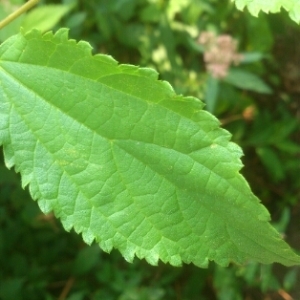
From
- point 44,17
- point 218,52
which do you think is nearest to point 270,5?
point 44,17

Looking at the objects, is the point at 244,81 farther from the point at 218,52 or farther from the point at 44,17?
the point at 44,17

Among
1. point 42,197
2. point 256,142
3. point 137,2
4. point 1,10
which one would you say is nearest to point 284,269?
point 256,142

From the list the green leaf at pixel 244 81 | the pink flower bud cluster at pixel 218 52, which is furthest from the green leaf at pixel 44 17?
the green leaf at pixel 244 81

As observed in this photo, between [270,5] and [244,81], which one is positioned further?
[244,81]

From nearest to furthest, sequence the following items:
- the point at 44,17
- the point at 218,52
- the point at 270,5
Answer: the point at 270,5 < the point at 44,17 < the point at 218,52

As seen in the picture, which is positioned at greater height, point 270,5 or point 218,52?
point 270,5

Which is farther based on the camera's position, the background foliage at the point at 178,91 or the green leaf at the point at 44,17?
the background foliage at the point at 178,91

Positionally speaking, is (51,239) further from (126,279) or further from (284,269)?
(284,269)

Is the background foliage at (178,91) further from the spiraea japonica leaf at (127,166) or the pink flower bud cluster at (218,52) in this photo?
the spiraea japonica leaf at (127,166)
